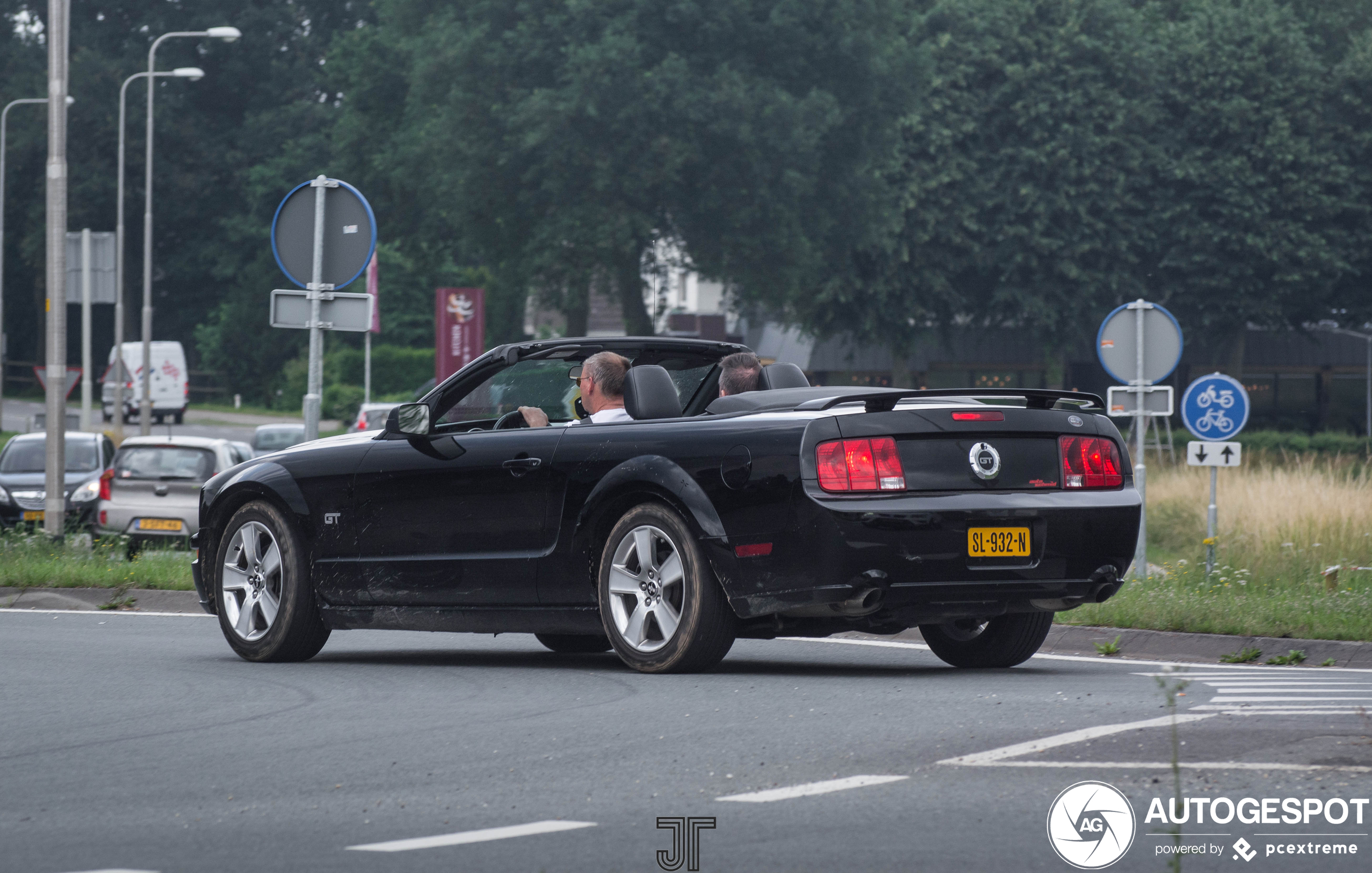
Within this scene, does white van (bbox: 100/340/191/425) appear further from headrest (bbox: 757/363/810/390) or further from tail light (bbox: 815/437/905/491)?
tail light (bbox: 815/437/905/491)

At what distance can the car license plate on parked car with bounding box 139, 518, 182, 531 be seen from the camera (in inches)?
867

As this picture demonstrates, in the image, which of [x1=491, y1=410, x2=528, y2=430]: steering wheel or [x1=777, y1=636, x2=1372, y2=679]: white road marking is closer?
[x1=491, y1=410, x2=528, y2=430]: steering wheel

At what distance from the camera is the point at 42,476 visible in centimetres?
2619

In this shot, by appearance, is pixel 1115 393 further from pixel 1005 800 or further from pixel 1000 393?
pixel 1005 800

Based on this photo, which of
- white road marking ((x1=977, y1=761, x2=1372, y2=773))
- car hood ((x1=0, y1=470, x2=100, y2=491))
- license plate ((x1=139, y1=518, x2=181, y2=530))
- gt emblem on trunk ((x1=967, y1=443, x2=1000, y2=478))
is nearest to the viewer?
white road marking ((x1=977, y1=761, x2=1372, y2=773))

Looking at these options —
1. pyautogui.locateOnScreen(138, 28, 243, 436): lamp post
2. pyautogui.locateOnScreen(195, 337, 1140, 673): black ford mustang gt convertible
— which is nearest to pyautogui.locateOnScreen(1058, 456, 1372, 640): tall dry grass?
pyautogui.locateOnScreen(195, 337, 1140, 673): black ford mustang gt convertible

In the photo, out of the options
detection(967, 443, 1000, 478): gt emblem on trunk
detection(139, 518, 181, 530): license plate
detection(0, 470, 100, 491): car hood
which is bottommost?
detection(139, 518, 181, 530): license plate

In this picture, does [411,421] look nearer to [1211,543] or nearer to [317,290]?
[317,290]

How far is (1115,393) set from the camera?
53.1 feet

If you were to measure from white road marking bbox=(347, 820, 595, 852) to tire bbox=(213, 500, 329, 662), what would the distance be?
4.68 meters

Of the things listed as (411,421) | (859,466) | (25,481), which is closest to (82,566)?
(411,421)

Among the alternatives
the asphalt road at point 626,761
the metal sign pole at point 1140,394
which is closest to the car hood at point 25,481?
the metal sign pole at point 1140,394

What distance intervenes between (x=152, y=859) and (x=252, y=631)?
509 cm

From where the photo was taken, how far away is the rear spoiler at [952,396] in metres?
8.15
